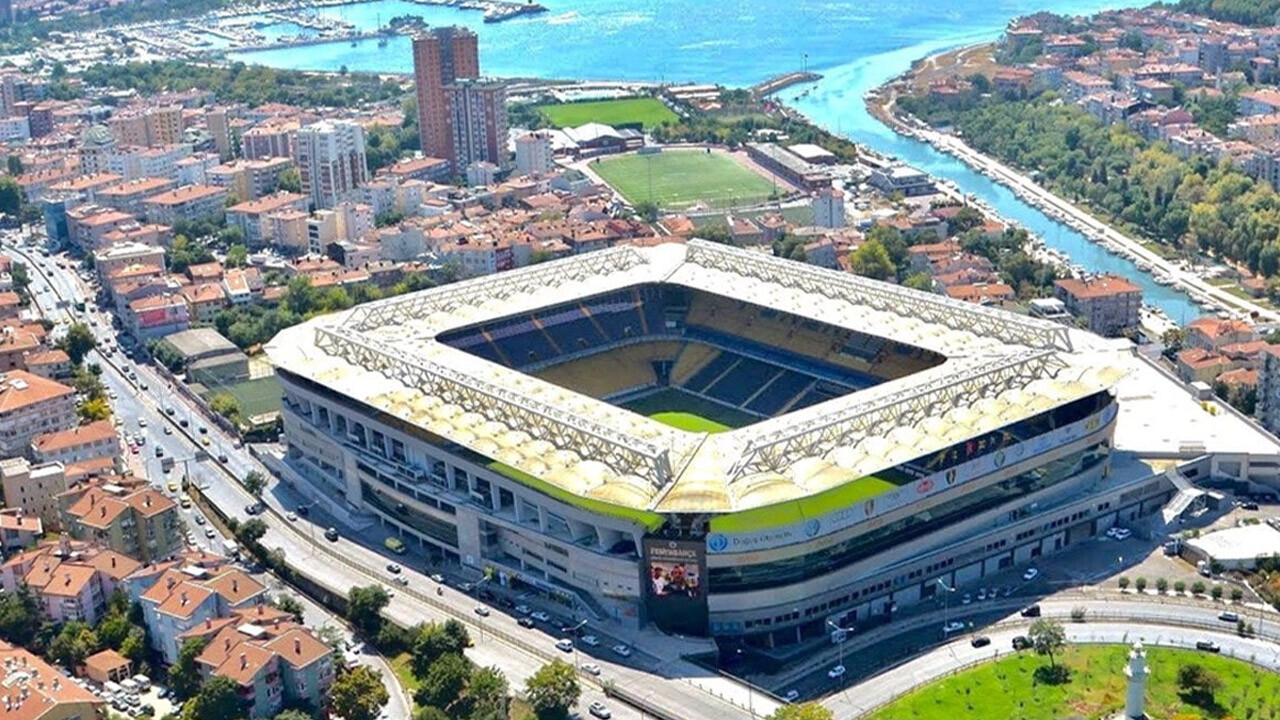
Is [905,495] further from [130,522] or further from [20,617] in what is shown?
[20,617]

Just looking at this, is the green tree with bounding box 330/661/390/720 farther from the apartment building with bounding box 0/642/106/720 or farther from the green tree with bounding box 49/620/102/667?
the green tree with bounding box 49/620/102/667

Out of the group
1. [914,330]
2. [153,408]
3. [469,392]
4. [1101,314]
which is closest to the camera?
[469,392]

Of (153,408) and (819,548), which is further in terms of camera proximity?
(153,408)

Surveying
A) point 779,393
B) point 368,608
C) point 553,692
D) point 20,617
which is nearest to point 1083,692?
point 553,692

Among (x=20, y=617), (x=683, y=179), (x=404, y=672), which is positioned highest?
(x=20, y=617)

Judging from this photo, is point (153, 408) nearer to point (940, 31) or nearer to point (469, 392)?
point (469, 392)

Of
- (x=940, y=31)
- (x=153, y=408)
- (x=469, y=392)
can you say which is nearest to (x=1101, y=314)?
(x=469, y=392)
